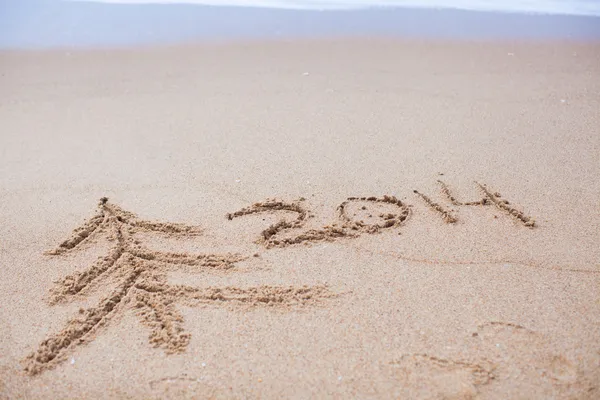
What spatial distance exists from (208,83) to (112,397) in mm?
3329

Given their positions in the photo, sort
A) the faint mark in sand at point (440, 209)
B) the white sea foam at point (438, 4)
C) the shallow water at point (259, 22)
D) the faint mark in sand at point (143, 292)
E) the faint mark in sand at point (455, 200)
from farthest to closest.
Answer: the white sea foam at point (438, 4)
the shallow water at point (259, 22)
the faint mark in sand at point (455, 200)
the faint mark in sand at point (440, 209)
the faint mark in sand at point (143, 292)

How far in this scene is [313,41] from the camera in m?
5.88

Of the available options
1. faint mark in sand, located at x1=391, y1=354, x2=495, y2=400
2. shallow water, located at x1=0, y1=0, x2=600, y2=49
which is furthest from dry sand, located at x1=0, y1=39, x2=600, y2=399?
shallow water, located at x1=0, y1=0, x2=600, y2=49

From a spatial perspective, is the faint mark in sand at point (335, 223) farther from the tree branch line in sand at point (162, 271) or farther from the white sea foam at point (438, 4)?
the white sea foam at point (438, 4)

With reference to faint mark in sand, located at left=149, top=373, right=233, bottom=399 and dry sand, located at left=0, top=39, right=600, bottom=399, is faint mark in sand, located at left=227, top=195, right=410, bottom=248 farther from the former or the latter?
faint mark in sand, located at left=149, top=373, right=233, bottom=399

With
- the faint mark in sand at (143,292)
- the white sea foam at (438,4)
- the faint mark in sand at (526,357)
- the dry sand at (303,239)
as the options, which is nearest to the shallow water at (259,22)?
the white sea foam at (438,4)

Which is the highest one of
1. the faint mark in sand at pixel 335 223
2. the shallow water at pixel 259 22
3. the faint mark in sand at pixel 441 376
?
the shallow water at pixel 259 22

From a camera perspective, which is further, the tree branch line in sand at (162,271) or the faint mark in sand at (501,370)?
the tree branch line in sand at (162,271)

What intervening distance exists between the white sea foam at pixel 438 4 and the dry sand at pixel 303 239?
325 cm

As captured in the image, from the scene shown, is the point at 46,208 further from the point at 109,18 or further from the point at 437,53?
the point at 109,18

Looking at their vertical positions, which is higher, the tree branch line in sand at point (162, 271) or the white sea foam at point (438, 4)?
the white sea foam at point (438, 4)

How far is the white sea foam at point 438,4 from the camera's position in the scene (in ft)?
24.1

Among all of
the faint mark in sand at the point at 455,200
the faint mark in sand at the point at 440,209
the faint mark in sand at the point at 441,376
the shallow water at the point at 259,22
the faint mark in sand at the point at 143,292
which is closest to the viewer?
the faint mark in sand at the point at 441,376

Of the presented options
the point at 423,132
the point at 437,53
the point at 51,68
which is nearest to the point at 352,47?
the point at 437,53
